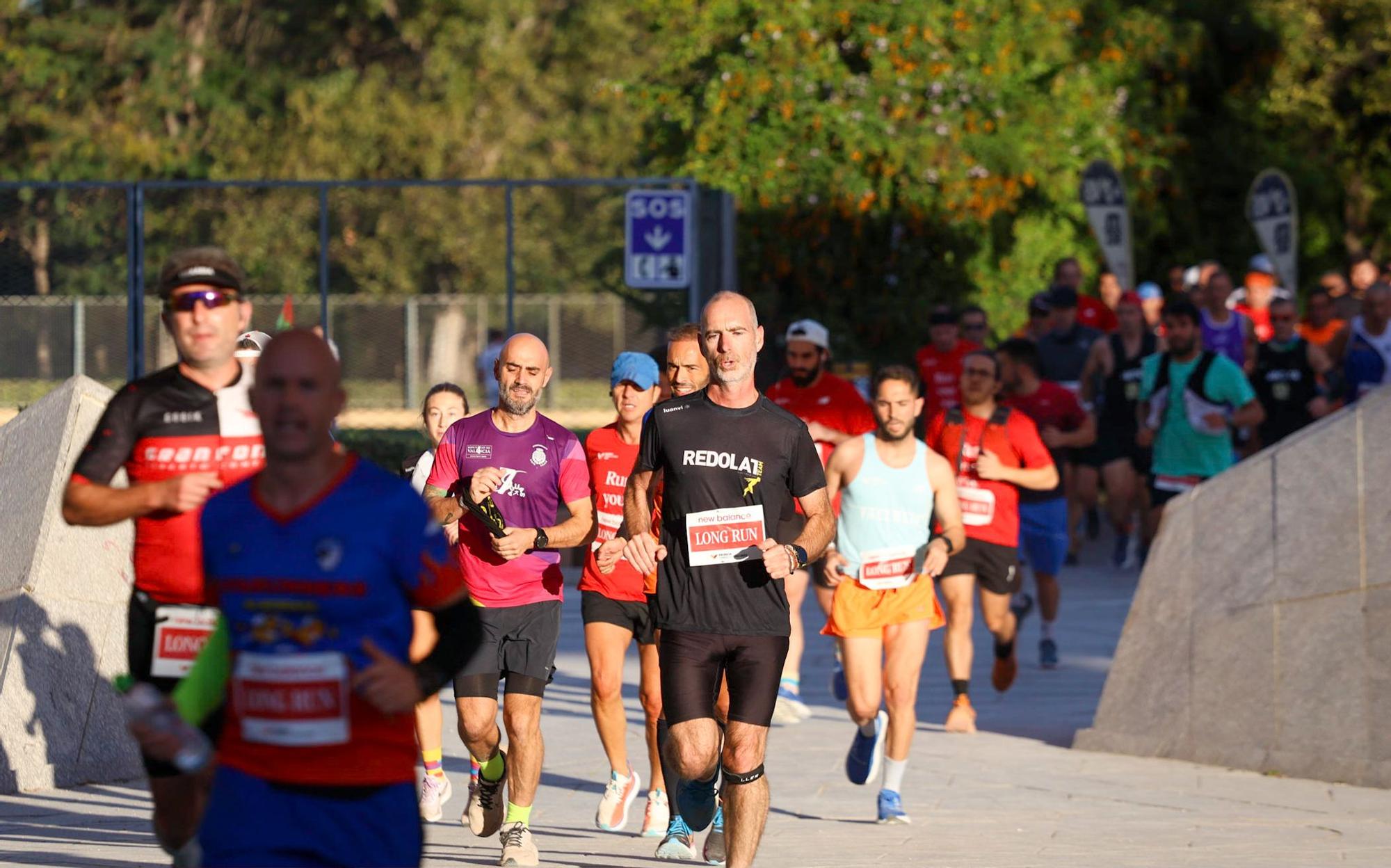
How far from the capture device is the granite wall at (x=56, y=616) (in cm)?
903

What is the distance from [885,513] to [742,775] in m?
2.41

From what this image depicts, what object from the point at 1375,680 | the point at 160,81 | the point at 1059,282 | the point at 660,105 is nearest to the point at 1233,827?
the point at 1375,680

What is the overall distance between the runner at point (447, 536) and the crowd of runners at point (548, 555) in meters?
0.02

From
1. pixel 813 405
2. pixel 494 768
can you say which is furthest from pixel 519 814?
pixel 813 405

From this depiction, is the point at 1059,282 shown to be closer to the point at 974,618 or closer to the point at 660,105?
the point at 974,618

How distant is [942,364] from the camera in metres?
14.9

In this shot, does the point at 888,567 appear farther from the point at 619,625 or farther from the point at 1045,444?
the point at 1045,444

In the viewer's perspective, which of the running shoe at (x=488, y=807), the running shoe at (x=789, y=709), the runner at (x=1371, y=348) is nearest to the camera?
the running shoe at (x=488, y=807)

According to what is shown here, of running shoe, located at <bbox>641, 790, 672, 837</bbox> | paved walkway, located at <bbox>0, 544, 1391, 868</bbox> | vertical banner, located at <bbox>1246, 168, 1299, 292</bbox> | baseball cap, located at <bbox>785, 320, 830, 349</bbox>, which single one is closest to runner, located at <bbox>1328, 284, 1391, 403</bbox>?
vertical banner, located at <bbox>1246, 168, 1299, 292</bbox>

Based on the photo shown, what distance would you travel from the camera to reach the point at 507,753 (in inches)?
308

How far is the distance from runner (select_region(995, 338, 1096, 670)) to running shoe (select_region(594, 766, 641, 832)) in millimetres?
5031

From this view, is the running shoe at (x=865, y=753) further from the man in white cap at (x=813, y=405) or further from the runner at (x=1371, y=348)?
the runner at (x=1371, y=348)

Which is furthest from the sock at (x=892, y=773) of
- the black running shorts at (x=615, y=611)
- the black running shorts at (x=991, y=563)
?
the black running shorts at (x=991, y=563)

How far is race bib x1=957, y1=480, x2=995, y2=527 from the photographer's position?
37.7ft
